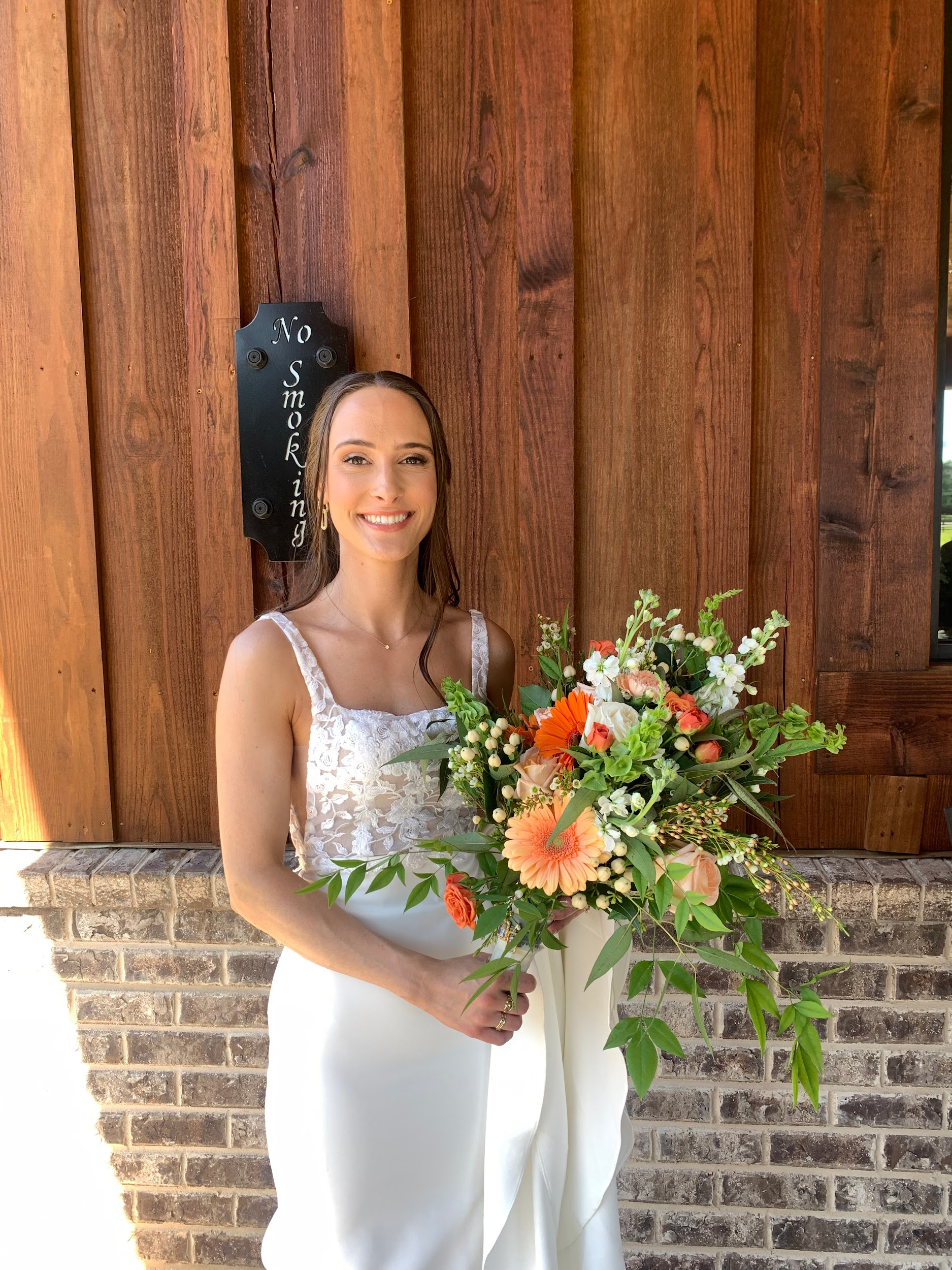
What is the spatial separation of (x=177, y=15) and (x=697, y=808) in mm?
2290

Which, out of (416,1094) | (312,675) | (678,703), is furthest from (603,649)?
(416,1094)

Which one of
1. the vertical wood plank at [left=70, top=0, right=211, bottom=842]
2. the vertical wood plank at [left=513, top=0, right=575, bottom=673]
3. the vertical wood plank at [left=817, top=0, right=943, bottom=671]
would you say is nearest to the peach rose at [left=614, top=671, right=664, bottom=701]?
the vertical wood plank at [left=513, top=0, right=575, bottom=673]

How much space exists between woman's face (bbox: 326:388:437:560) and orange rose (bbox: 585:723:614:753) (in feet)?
2.06

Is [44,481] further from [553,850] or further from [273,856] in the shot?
[553,850]

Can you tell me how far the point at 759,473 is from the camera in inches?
96.3

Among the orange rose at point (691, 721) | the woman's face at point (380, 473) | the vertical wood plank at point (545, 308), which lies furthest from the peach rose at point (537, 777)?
the vertical wood plank at point (545, 308)

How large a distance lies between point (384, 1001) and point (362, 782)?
0.41 meters

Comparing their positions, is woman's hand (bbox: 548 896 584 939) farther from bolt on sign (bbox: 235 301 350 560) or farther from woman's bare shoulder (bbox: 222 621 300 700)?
bolt on sign (bbox: 235 301 350 560)

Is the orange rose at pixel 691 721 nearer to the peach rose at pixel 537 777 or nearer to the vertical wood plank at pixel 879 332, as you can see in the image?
the peach rose at pixel 537 777

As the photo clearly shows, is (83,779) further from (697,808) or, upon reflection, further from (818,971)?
(818,971)

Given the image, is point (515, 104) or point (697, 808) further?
point (515, 104)

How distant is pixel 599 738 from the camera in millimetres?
1376

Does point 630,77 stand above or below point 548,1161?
above

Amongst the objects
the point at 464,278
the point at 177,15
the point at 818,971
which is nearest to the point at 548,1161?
the point at 818,971
